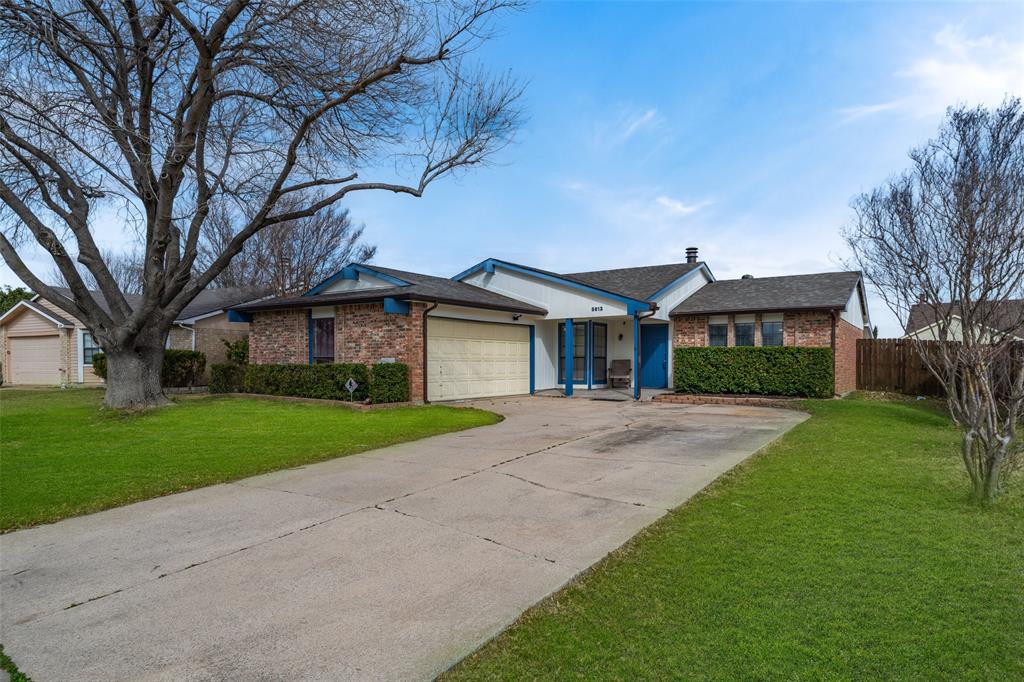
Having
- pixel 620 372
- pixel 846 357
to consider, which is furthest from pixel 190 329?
pixel 846 357

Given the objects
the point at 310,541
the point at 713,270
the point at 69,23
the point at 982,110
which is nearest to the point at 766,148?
the point at 982,110

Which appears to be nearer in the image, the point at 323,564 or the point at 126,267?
the point at 323,564

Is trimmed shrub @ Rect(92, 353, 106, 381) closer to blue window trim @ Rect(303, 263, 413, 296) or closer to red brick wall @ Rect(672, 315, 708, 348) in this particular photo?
blue window trim @ Rect(303, 263, 413, 296)

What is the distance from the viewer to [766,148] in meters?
13.0

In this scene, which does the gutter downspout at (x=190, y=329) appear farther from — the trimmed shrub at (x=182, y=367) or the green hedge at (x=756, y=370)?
the green hedge at (x=756, y=370)

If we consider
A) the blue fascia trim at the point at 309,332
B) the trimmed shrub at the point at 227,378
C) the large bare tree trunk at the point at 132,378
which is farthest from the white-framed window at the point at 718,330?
the large bare tree trunk at the point at 132,378

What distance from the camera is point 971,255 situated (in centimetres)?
645

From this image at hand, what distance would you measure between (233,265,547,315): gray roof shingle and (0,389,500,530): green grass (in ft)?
9.37

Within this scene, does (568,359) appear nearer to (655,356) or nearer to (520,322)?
(520,322)

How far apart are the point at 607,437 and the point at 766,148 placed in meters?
7.78

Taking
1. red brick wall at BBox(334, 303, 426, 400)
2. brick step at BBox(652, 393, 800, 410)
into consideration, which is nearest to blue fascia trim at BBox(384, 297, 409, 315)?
red brick wall at BBox(334, 303, 426, 400)

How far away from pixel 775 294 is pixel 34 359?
95.0ft

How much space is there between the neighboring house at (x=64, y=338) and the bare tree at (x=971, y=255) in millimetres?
21950

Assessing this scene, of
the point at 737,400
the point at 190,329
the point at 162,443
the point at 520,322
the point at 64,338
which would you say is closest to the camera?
the point at 162,443
